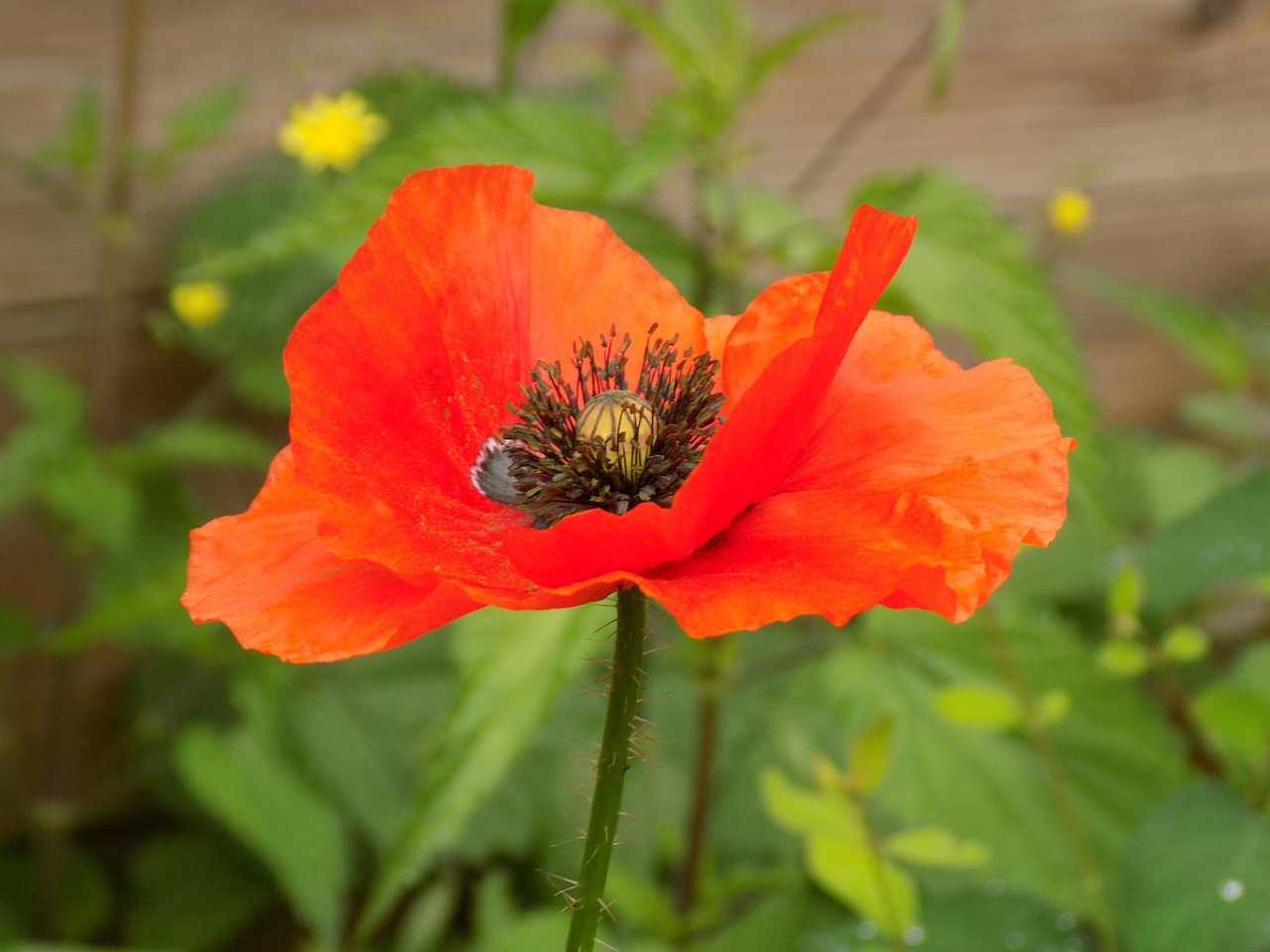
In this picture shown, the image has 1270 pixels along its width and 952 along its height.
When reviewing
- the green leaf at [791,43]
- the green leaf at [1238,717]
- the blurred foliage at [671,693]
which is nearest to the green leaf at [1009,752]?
the blurred foliage at [671,693]

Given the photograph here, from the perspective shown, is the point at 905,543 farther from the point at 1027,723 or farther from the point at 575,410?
the point at 1027,723

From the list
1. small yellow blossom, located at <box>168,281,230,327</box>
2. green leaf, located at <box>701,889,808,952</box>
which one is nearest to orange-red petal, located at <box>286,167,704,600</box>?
green leaf, located at <box>701,889,808,952</box>

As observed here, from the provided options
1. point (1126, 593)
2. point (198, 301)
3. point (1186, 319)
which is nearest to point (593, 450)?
point (1126, 593)

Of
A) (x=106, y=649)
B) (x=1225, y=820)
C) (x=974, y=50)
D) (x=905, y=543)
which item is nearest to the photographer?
(x=905, y=543)

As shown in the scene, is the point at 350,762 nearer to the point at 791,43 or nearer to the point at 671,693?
the point at 671,693

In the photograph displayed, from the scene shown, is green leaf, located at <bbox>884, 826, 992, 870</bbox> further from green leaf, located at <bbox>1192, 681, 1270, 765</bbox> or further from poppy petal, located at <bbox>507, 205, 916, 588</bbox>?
poppy petal, located at <bbox>507, 205, 916, 588</bbox>

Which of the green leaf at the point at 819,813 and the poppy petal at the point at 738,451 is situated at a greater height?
the poppy petal at the point at 738,451

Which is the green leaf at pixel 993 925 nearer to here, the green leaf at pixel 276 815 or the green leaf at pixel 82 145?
the green leaf at pixel 276 815

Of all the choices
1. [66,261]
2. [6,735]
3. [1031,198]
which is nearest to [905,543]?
[66,261]
